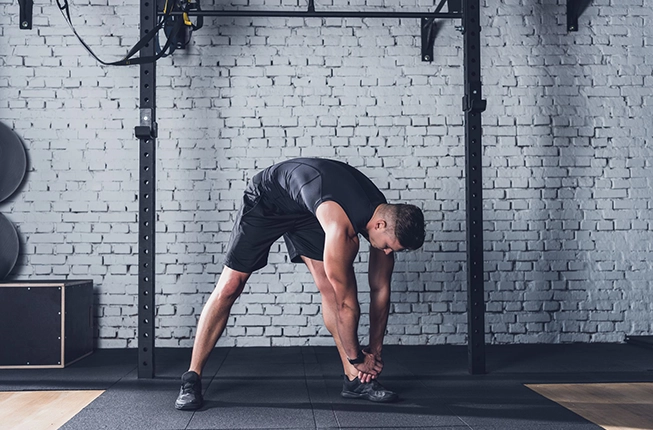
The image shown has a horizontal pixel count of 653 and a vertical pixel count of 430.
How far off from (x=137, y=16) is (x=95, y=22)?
0.29 metres

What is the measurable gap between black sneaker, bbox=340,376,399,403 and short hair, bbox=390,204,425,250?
0.74 meters

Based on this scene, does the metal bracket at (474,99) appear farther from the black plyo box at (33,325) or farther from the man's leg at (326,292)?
the black plyo box at (33,325)

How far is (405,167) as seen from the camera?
4.02 meters

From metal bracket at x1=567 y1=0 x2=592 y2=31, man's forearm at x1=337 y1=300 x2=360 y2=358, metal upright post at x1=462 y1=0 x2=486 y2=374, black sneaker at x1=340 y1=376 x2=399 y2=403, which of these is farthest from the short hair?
metal bracket at x1=567 y1=0 x2=592 y2=31

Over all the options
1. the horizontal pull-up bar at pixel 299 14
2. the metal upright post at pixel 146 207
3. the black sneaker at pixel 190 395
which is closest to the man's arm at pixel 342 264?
the black sneaker at pixel 190 395

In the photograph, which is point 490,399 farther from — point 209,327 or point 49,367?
point 49,367

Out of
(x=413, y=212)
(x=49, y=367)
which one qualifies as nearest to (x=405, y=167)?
(x=413, y=212)

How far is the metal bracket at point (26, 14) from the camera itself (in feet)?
12.6

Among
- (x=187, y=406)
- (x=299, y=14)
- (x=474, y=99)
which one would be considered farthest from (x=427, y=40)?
(x=187, y=406)

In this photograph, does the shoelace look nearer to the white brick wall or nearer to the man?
the man

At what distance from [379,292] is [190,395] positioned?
37.9 inches

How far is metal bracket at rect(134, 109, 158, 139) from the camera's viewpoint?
3000mm

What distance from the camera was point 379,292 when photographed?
2623mm

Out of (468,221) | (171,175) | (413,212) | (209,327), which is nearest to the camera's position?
(413,212)
